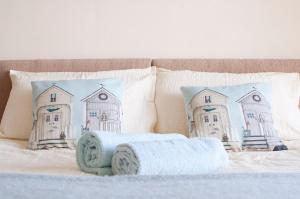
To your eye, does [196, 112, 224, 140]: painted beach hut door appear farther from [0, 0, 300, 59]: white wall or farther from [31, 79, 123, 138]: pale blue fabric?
[0, 0, 300, 59]: white wall

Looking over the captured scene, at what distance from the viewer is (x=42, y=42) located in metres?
2.53

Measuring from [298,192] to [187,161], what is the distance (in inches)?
13.9

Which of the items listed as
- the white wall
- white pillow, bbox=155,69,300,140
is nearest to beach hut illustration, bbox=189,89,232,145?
white pillow, bbox=155,69,300,140

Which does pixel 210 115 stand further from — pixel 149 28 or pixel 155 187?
pixel 155 187

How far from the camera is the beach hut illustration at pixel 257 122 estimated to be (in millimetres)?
1923

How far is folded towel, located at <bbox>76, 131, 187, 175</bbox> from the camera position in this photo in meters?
1.37

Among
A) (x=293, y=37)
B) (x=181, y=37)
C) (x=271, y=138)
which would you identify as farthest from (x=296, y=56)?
(x=271, y=138)

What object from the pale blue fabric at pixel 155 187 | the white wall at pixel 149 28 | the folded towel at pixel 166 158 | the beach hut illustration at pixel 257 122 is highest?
the white wall at pixel 149 28

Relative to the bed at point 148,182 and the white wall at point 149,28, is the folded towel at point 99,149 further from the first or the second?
the white wall at point 149,28

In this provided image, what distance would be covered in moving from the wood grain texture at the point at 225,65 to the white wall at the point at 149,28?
151 millimetres

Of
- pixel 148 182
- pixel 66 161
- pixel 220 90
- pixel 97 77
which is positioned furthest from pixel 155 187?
pixel 97 77

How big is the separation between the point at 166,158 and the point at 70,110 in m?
0.81

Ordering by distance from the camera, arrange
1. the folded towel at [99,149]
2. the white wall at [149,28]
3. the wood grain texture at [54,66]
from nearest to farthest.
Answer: the folded towel at [99,149] < the wood grain texture at [54,66] < the white wall at [149,28]

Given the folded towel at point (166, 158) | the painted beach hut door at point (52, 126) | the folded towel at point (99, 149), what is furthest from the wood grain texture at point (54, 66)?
the folded towel at point (166, 158)
